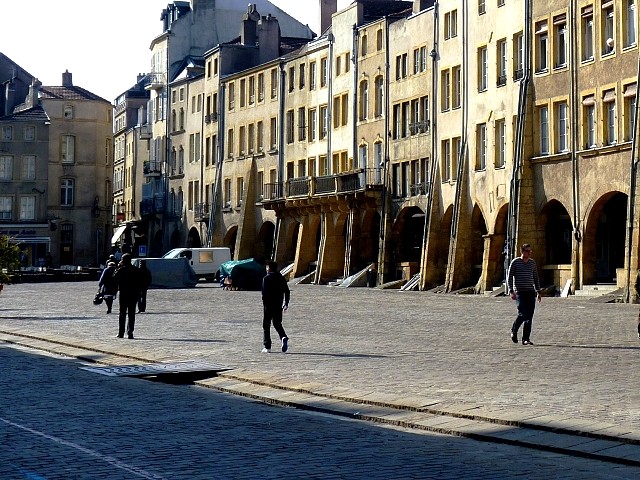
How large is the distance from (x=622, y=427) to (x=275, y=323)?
10.9 meters

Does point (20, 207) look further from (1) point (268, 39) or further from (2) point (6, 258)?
(2) point (6, 258)

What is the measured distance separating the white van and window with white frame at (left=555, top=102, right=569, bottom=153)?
28.4 metres

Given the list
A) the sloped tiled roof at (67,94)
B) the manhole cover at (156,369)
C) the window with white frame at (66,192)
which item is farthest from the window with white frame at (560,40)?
the sloped tiled roof at (67,94)

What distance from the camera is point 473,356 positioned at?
21.7 metres

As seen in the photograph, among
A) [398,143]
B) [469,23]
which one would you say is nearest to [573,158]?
[469,23]

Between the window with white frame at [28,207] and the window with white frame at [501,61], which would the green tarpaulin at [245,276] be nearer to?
the window with white frame at [501,61]

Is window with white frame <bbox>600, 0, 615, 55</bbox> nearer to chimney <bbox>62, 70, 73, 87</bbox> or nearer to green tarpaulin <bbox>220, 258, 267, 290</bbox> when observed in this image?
green tarpaulin <bbox>220, 258, 267, 290</bbox>

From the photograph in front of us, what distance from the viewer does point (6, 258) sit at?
39.2 m

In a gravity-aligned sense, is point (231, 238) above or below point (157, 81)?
below

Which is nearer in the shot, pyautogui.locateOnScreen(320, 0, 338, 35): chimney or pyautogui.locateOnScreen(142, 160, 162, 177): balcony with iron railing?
pyautogui.locateOnScreen(320, 0, 338, 35): chimney

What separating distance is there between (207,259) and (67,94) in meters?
39.0

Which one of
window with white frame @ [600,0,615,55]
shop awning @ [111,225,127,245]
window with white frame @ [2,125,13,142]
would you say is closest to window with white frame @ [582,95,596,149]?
window with white frame @ [600,0,615,55]

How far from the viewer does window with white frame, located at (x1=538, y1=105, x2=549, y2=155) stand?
49469 millimetres

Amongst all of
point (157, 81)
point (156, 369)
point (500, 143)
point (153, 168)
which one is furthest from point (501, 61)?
point (157, 81)
